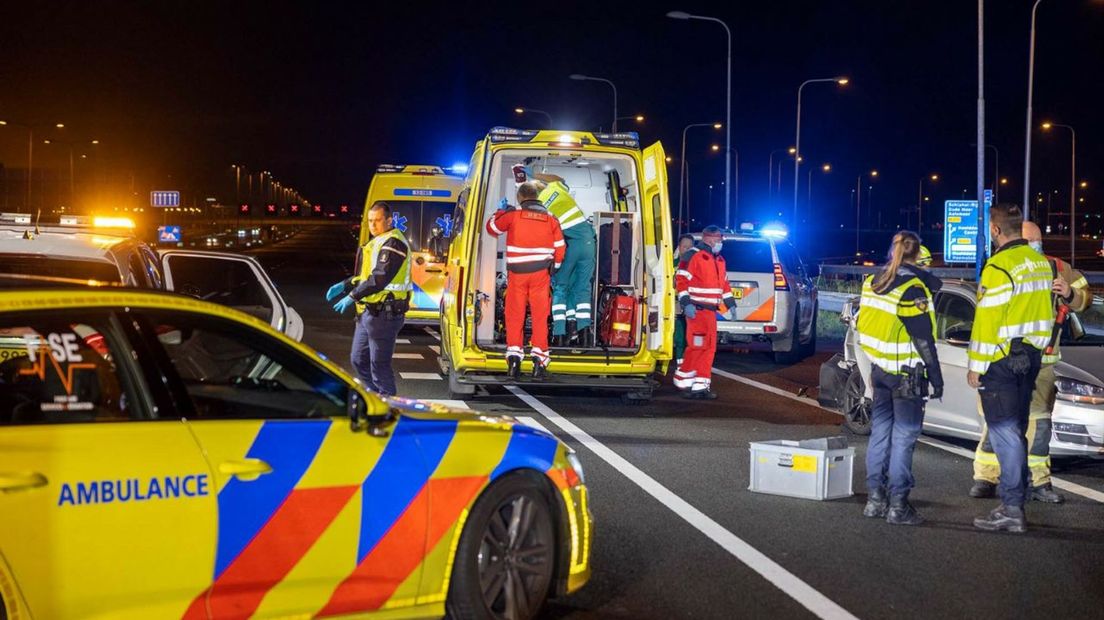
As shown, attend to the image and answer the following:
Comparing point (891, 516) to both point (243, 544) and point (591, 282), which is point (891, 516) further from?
point (591, 282)

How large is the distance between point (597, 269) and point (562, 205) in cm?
70

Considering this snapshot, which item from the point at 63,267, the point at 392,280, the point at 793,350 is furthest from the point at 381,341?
the point at 793,350

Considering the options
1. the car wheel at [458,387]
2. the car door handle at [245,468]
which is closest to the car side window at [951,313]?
the car wheel at [458,387]

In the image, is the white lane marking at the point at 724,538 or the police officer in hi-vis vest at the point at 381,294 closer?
the white lane marking at the point at 724,538

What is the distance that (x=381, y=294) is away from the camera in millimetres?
11242

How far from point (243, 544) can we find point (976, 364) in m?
4.76

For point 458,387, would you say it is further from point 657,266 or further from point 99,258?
point 99,258

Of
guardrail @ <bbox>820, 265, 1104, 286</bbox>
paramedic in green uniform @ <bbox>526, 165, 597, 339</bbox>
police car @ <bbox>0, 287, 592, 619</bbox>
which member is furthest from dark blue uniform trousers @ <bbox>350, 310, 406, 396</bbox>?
guardrail @ <bbox>820, 265, 1104, 286</bbox>

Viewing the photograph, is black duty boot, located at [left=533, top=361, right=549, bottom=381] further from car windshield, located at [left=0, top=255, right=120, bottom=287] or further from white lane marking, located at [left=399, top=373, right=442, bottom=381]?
car windshield, located at [left=0, top=255, right=120, bottom=287]

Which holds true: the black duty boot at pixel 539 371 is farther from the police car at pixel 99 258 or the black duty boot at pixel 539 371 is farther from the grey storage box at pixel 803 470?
the grey storage box at pixel 803 470

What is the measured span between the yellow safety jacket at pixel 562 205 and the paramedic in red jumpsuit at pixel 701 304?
151cm

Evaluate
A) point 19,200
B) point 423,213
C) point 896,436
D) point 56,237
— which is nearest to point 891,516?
point 896,436

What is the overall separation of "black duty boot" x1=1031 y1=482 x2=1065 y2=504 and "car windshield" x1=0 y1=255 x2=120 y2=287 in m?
6.03

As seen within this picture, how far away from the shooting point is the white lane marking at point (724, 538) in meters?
6.11
